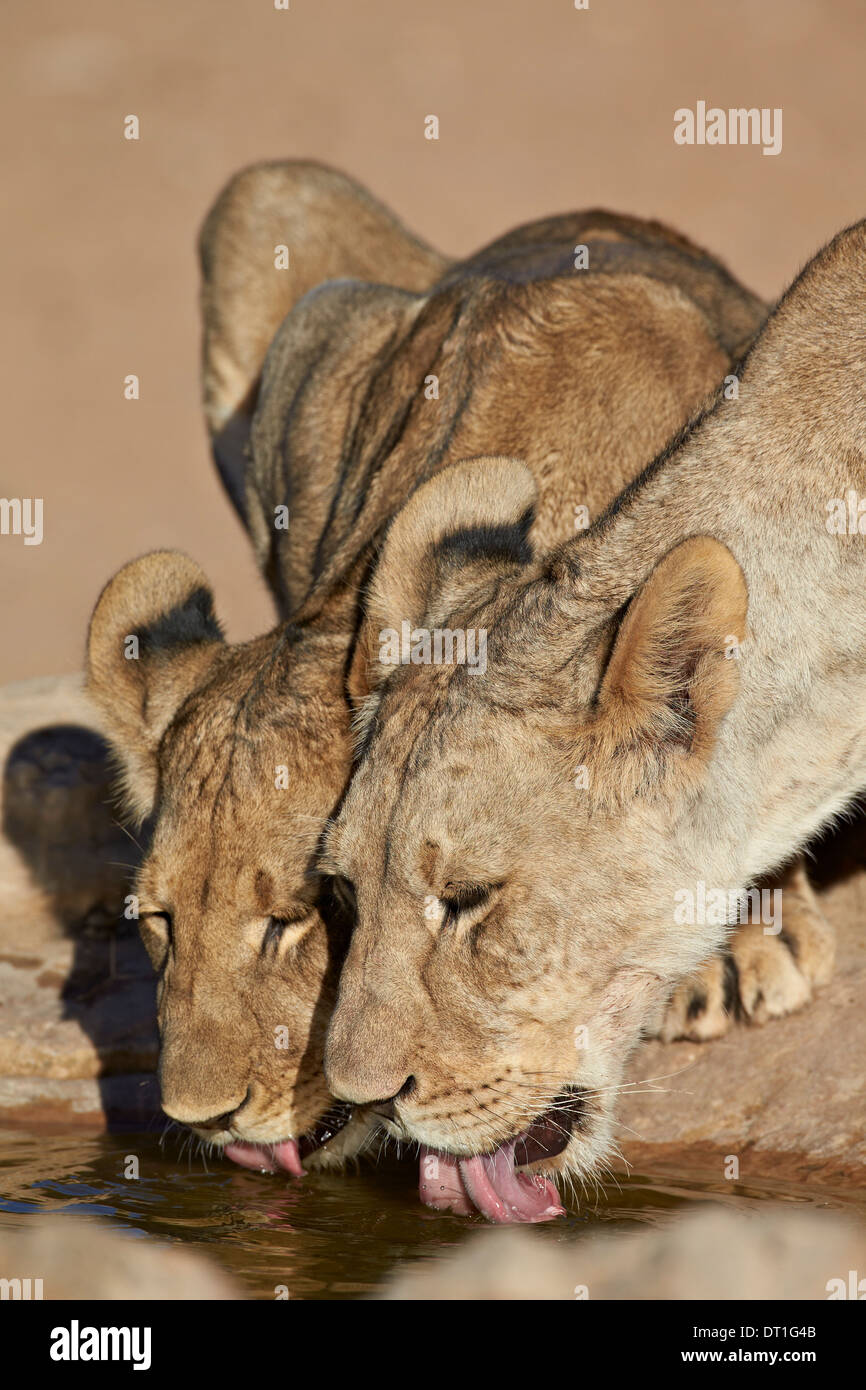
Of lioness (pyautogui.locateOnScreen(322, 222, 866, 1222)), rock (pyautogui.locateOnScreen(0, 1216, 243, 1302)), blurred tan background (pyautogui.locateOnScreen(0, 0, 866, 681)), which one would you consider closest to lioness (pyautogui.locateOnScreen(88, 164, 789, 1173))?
lioness (pyautogui.locateOnScreen(322, 222, 866, 1222))

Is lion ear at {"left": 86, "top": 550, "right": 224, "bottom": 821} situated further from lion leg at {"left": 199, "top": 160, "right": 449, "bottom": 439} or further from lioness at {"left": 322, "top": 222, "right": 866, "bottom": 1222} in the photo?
lion leg at {"left": 199, "top": 160, "right": 449, "bottom": 439}

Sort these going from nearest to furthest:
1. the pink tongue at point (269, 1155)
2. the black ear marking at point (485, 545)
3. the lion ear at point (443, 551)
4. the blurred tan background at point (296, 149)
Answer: the lion ear at point (443, 551), the black ear marking at point (485, 545), the pink tongue at point (269, 1155), the blurred tan background at point (296, 149)

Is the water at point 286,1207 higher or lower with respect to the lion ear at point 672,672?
lower

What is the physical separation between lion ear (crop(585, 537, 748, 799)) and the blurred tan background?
1138cm

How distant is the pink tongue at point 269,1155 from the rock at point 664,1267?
2.24ft

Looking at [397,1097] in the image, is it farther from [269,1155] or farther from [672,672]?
[672,672]

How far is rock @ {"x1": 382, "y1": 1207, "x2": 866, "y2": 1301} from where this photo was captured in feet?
A: 14.1

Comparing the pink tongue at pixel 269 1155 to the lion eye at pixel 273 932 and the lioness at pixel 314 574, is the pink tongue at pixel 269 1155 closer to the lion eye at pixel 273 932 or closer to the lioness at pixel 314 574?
the lioness at pixel 314 574

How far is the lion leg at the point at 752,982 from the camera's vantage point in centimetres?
602

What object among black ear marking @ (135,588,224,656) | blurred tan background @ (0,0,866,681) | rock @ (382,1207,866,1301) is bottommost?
rock @ (382,1207,866,1301)

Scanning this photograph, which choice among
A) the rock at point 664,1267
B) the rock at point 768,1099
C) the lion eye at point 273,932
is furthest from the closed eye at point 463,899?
the rock at point 768,1099
